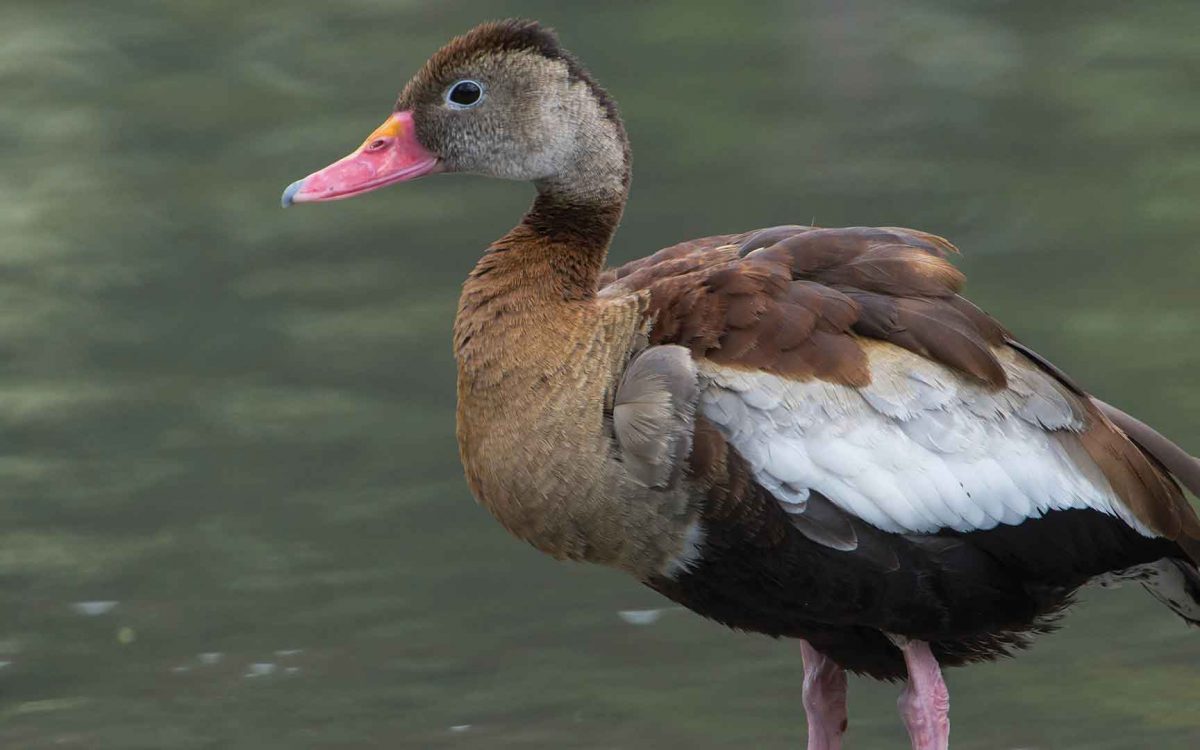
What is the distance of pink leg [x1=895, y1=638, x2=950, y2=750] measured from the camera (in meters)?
5.25

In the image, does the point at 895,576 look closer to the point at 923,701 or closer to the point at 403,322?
the point at 923,701

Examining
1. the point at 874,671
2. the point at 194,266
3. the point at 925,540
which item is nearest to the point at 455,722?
the point at 874,671

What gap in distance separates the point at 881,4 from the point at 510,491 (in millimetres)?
8168

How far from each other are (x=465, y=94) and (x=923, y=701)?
1.92 m

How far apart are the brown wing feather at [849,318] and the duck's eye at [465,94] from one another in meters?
0.61

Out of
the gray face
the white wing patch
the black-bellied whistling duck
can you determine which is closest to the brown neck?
the black-bellied whistling duck

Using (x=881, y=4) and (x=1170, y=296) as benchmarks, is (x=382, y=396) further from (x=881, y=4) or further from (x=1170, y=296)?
(x=881, y=4)

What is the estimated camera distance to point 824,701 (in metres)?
5.67

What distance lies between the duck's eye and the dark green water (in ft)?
6.49

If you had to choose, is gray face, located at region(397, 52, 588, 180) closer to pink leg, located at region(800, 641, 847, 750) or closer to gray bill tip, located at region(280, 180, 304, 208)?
gray bill tip, located at region(280, 180, 304, 208)

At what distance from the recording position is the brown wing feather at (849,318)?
5.01 meters

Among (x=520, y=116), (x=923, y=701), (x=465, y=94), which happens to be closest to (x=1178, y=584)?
(x=923, y=701)

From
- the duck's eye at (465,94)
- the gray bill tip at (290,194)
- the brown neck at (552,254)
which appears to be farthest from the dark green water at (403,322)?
the duck's eye at (465,94)

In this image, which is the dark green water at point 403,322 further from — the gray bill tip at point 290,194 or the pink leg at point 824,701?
the gray bill tip at point 290,194
